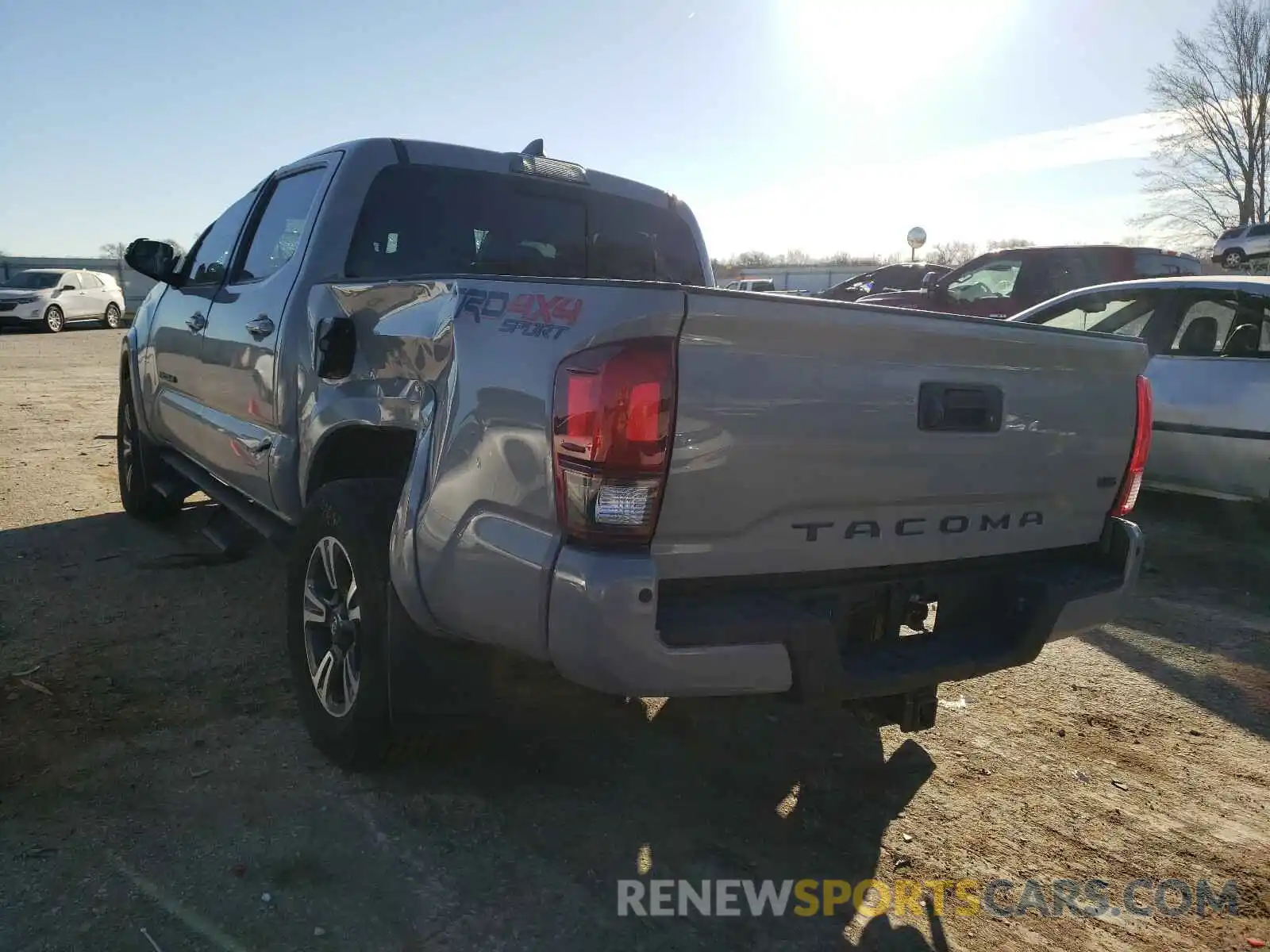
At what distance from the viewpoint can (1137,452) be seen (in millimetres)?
2941

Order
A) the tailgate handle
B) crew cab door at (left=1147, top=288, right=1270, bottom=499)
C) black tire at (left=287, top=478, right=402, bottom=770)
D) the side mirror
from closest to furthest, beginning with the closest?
the tailgate handle, black tire at (left=287, top=478, right=402, bottom=770), the side mirror, crew cab door at (left=1147, top=288, right=1270, bottom=499)

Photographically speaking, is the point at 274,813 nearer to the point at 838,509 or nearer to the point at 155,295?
the point at 838,509

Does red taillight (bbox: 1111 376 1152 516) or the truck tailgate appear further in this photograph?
red taillight (bbox: 1111 376 1152 516)

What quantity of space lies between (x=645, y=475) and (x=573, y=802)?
4.19 ft

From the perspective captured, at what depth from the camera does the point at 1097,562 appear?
300cm

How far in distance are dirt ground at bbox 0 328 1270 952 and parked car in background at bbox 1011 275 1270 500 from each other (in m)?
1.79

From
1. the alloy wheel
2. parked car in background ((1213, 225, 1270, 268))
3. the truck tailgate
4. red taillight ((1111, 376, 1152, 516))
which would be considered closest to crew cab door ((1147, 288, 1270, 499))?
red taillight ((1111, 376, 1152, 516))

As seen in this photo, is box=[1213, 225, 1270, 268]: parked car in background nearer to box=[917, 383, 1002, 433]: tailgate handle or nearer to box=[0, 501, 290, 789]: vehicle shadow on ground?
box=[917, 383, 1002, 433]: tailgate handle

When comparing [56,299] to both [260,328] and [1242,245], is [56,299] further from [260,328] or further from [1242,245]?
[1242,245]

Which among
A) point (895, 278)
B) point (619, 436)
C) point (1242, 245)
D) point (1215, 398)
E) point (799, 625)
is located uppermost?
point (1242, 245)

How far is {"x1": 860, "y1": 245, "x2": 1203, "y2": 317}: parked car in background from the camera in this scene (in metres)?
10.7

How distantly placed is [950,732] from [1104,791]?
545 mm

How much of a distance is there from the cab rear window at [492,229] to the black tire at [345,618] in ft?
3.49

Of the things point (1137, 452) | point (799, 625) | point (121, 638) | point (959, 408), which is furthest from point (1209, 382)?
point (121, 638)
